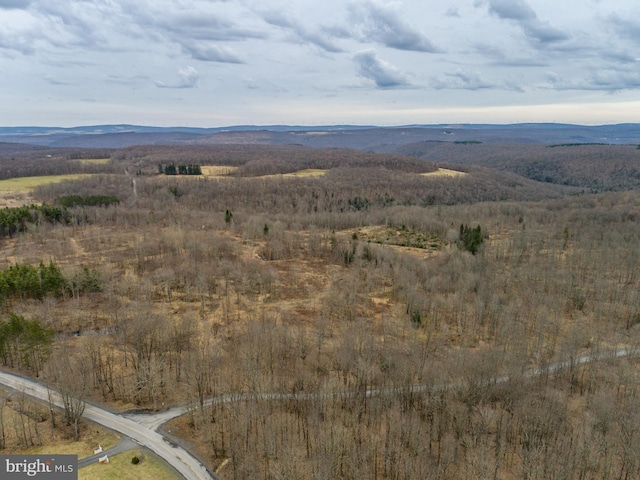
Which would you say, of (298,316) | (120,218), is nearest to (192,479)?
(298,316)

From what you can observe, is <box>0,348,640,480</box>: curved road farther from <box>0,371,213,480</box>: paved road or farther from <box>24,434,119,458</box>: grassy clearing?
<box>24,434,119,458</box>: grassy clearing

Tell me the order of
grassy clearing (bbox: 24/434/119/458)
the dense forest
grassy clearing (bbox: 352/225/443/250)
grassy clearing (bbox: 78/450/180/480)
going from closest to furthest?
grassy clearing (bbox: 78/450/180/480)
grassy clearing (bbox: 24/434/119/458)
the dense forest
grassy clearing (bbox: 352/225/443/250)

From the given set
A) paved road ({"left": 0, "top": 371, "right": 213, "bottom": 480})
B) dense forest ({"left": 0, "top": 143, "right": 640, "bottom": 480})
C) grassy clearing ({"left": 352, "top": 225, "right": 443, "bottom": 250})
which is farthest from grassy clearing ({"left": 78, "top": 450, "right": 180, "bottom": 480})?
grassy clearing ({"left": 352, "top": 225, "right": 443, "bottom": 250})

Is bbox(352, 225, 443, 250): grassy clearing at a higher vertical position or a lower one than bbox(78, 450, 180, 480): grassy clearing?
higher

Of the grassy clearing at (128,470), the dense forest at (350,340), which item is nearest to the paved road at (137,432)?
the grassy clearing at (128,470)

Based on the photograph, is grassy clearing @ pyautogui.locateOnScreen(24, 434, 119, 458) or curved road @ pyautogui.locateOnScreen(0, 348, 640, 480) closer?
curved road @ pyautogui.locateOnScreen(0, 348, 640, 480)

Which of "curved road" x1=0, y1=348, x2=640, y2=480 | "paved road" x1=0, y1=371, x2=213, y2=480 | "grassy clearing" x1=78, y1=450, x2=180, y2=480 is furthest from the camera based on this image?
"curved road" x1=0, y1=348, x2=640, y2=480

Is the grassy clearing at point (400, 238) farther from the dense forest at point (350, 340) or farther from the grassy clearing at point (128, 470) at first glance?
the grassy clearing at point (128, 470)
